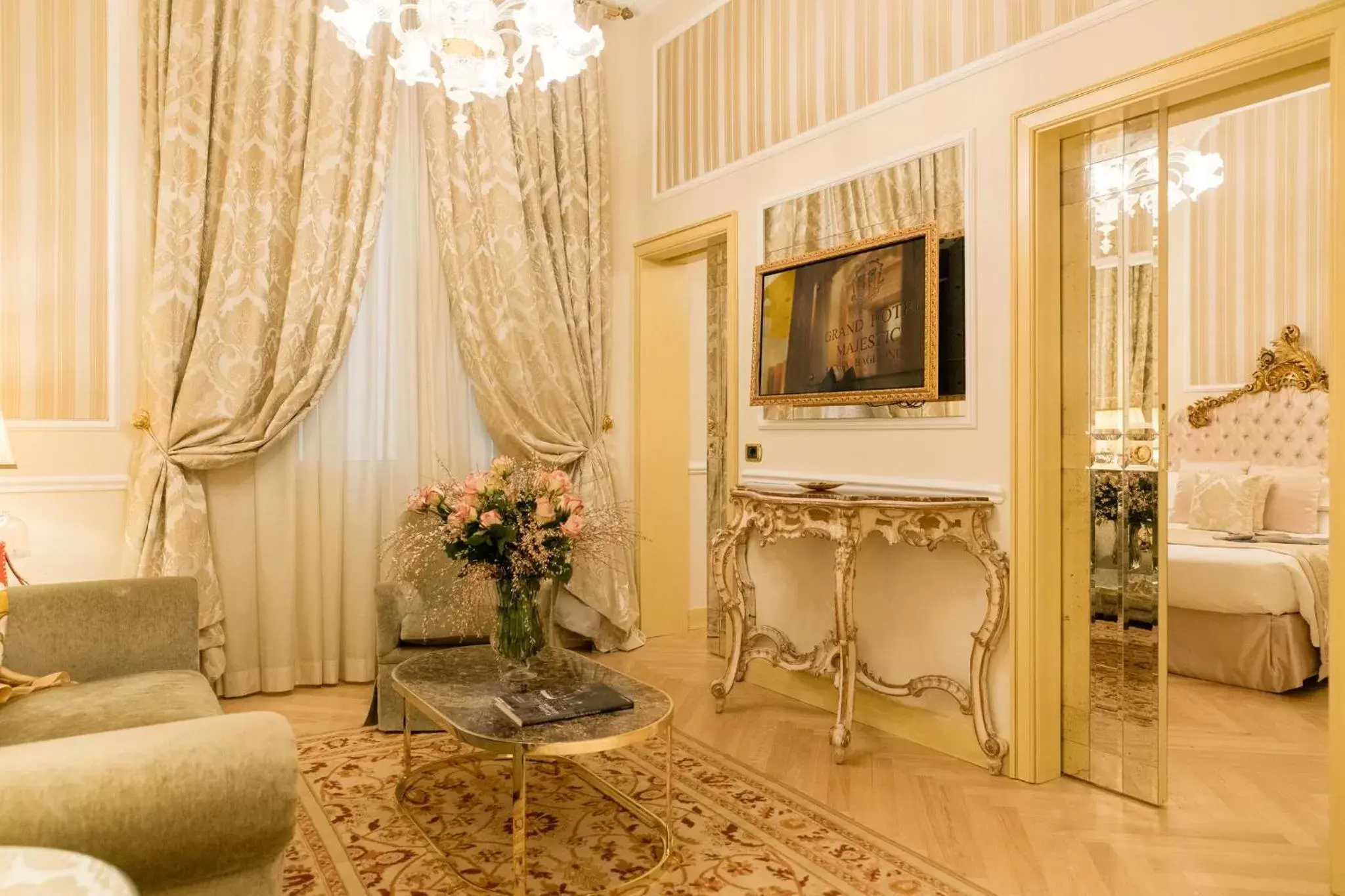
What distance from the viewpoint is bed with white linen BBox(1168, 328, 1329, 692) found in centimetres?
401

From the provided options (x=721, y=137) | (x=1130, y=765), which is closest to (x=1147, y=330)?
(x=1130, y=765)

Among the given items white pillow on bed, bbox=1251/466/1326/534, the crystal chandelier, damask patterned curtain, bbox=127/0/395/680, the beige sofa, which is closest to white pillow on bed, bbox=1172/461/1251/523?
white pillow on bed, bbox=1251/466/1326/534

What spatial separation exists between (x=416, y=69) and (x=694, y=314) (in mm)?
2933

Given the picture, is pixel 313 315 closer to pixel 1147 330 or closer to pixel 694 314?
pixel 694 314

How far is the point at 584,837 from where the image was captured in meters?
2.52

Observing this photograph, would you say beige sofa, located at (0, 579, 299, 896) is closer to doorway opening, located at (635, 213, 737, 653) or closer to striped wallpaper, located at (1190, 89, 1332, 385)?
doorway opening, located at (635, 213, 737, 653)

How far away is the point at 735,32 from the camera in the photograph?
432 cm

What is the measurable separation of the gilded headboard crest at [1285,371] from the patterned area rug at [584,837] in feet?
15.0

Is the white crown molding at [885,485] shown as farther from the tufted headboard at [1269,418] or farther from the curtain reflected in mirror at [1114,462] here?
the tufted headboard at [1269,418]

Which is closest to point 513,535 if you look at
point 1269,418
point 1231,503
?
point 1231,503

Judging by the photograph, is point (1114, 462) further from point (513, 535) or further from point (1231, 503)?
point (1231, 503)

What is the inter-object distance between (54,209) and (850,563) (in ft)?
11.6

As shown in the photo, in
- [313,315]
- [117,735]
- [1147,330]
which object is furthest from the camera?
[313,315]

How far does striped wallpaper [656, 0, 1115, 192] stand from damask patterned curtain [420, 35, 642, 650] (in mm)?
488
